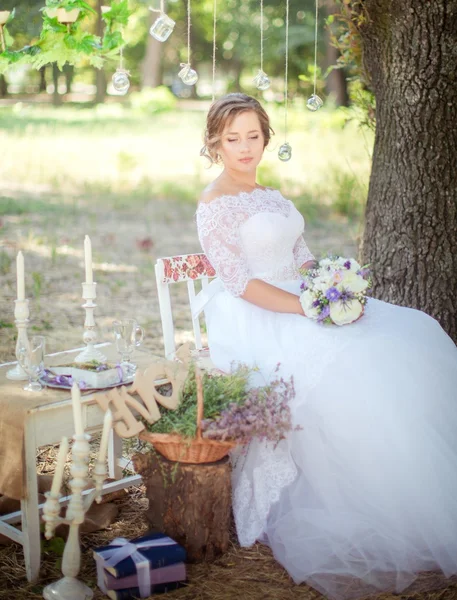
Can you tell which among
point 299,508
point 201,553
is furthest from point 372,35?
point 201,553

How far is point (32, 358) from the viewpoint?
286cm

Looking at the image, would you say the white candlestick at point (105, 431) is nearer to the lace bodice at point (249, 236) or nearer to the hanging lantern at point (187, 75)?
the lace bodice at point (249, 236)

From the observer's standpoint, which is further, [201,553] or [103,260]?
[103,260]

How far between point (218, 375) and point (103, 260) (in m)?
5.53

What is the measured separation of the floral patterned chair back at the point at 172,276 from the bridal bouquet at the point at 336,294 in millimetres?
702

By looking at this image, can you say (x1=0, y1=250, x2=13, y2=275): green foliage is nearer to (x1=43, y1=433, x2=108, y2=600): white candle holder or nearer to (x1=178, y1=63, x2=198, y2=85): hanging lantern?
(x1=178, y1=63, x2=198, y2=85): hanging lantern

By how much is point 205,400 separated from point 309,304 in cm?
63

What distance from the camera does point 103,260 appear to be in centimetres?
846

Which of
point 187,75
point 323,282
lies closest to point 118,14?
point 187,75

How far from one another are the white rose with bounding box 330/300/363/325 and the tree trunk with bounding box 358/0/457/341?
3.90ft

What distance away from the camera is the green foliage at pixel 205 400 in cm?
286

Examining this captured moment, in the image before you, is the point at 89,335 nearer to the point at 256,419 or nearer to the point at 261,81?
the point at 256,419

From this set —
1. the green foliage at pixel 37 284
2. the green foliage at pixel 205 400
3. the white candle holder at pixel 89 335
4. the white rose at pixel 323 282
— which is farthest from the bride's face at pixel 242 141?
the green foliage at pixel 37 284

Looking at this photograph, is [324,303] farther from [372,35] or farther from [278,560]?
[372,35]
